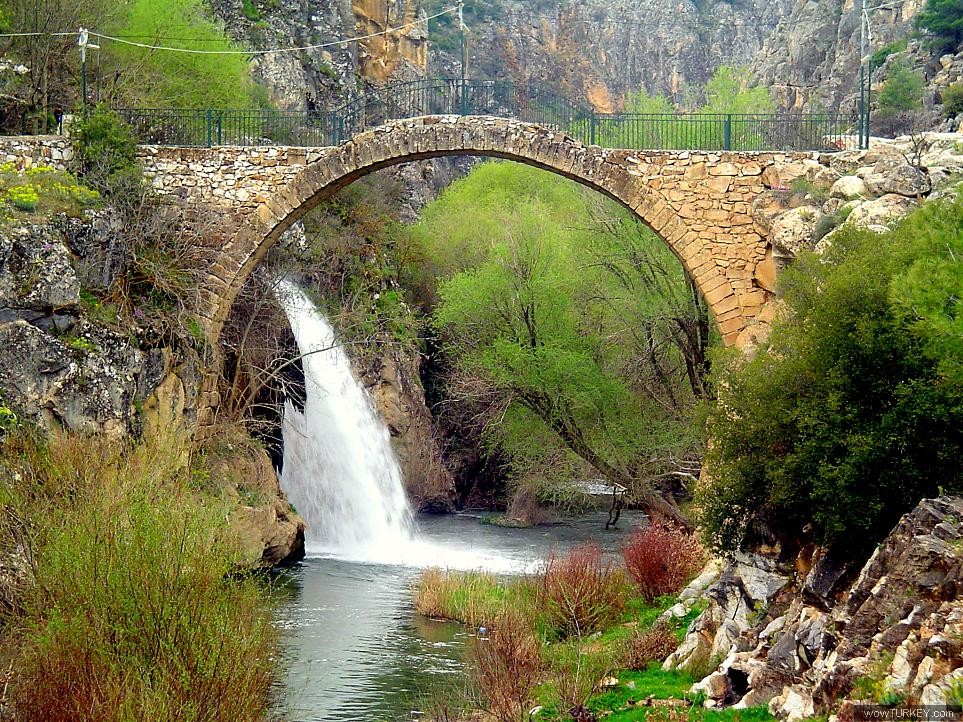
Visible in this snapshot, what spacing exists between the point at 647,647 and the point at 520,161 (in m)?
9.47

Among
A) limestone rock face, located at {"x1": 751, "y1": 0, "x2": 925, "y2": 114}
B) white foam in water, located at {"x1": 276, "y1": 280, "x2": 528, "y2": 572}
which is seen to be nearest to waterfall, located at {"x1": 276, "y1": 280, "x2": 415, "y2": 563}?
white foam in water, located at {"x1": 276, "y1": 280, "x2": 528, "y2": 572}

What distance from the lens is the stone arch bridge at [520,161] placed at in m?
18.5

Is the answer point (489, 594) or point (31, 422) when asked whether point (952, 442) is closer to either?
point (489, 594)

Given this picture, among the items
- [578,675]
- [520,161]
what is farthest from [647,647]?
[520,161]

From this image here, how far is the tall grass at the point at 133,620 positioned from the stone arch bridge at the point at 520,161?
8.90 metres

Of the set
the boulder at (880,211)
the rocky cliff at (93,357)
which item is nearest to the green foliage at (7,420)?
the rocky cliff at (93,357)

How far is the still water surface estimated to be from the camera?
39.6 ft

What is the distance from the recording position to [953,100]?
1394 inches

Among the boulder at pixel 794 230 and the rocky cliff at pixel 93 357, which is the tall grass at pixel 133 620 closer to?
the rocky cliff at pixel 93 357

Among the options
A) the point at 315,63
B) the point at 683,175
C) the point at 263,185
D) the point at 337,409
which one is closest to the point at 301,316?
the point at 337,409

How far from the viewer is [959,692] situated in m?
7.05

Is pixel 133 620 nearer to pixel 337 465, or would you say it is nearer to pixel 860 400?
pixel 860 400

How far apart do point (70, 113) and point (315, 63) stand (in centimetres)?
1389

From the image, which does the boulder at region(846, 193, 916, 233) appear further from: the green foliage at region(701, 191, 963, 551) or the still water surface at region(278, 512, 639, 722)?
the still water surface at region(278, 512, 639, 722)
